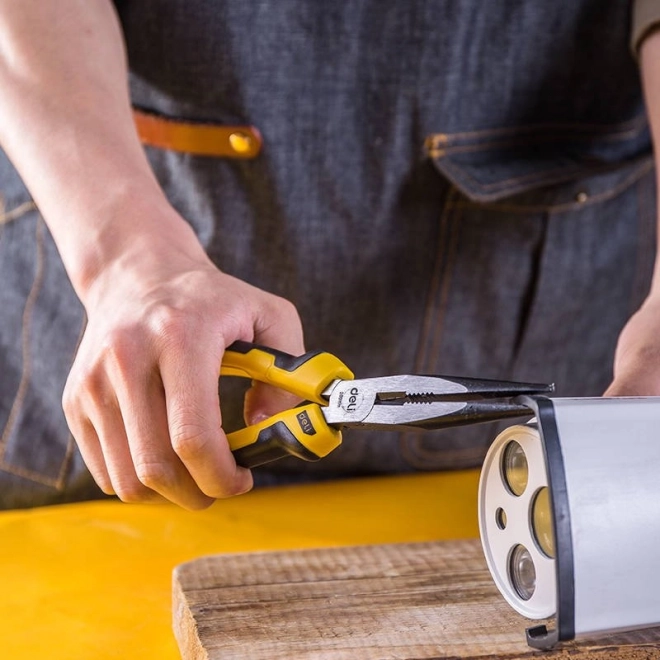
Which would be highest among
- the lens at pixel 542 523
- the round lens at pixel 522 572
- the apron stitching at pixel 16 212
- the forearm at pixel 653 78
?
the forearm at pixel 653 78

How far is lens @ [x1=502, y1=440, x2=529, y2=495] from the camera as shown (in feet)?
2.47

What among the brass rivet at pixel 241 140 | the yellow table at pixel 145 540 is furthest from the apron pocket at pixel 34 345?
the brass rivet at pixel 241 140

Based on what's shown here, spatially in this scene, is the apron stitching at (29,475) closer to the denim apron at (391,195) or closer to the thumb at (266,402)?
the denim apron at (391,195)

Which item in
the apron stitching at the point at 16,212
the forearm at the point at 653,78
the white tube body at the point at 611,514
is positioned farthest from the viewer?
the apron stitching at the point at 16,212

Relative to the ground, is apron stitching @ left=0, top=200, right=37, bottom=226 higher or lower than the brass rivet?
lower

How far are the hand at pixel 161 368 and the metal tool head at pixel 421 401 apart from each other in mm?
92

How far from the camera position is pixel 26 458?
112cm

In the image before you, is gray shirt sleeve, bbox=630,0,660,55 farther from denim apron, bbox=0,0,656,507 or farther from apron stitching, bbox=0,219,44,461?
apron stitching, bbox=0,219,44,461

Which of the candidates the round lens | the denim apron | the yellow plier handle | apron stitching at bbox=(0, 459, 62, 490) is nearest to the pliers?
the yellow plier handle

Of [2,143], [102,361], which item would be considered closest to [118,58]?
[2,143]

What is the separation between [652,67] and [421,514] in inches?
20.8

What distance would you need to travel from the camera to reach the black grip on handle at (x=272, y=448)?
75cm

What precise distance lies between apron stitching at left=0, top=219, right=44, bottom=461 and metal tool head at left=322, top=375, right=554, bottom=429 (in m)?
0.50

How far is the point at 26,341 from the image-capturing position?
1117mm
